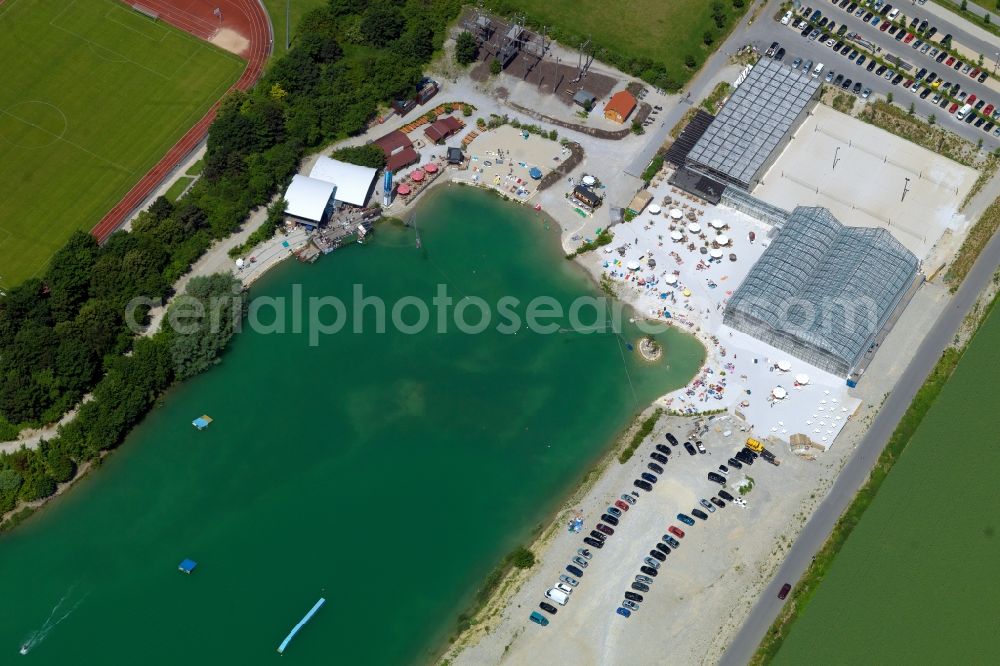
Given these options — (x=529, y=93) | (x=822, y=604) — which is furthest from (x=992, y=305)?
(x=529, y=93)

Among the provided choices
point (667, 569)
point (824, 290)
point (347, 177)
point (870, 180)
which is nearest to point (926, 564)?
point (667, 569)

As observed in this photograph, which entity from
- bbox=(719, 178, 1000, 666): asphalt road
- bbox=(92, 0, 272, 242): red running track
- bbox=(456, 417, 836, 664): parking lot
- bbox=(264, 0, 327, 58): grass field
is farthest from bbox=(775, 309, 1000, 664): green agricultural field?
bbox=(264, 0, 327, 58): grass field

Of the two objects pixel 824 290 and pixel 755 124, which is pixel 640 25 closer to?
pixel 755 124

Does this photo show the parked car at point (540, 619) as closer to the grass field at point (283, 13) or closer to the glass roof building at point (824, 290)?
the glass roof building at point (824, 290)

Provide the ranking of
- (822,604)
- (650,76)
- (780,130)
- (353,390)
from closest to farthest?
(822,604)
(353,390)
(780,130)
(650,76)

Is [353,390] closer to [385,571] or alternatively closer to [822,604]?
[385,571]

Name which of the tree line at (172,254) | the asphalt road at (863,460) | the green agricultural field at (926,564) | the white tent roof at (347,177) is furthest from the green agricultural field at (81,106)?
the green agricultural field at (926,564)
